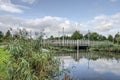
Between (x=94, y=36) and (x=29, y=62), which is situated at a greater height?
(x=94, y=36)

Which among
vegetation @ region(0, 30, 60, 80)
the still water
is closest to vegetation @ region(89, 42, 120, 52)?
the still water

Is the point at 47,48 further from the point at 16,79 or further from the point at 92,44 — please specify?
the point at 92,44

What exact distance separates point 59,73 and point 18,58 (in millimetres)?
1548

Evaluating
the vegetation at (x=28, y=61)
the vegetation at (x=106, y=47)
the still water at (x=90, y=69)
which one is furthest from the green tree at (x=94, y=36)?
the vegetation at (x=28, y=61)

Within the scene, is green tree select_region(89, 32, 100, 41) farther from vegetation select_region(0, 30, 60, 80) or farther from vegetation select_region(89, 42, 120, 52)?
vegetation select_region(0, 30, 60, 80)

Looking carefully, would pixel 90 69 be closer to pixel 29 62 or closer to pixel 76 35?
pixel 29 62

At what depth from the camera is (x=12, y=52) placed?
7.05 metres

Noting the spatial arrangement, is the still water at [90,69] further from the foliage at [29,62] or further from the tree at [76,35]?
the tree at [76,35]

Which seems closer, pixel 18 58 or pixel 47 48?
pixel 18 58

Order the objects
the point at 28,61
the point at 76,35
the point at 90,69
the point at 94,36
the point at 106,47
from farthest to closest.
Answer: the point at 94,36, the point at 76,35, the point at 106,47, the point at 90,69, the point at 28,61

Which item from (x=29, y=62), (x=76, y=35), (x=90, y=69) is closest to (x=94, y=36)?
(x=76, y=35)

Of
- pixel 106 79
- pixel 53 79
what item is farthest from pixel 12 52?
pixel 106 79

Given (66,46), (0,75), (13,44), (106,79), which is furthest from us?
(66,46)

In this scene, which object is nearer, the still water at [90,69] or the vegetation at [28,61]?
the vegetation at [28,61]
